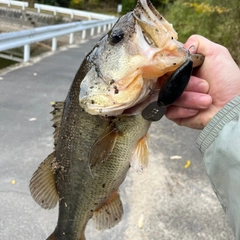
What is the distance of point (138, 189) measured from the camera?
405 cm

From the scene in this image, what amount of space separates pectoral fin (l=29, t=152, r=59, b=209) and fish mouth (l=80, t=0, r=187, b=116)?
2.01ft

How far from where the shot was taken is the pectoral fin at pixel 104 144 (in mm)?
2055

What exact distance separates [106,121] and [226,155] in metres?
0.68

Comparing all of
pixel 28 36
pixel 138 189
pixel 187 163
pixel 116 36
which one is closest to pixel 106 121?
pixel 116 36

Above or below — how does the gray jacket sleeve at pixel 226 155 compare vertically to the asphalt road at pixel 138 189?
above

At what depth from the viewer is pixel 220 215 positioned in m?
3.78

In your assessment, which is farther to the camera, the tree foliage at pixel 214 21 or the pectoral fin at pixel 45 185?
the tree foliage at pixel 214 21

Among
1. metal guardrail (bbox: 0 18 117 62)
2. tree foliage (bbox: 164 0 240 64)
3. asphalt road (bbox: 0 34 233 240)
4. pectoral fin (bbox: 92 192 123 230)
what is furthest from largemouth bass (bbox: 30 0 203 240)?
tree foliage (bbox: 164 0 240 64)

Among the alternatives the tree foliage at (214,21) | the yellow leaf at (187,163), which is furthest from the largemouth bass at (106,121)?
the tree foliage at (214,21)

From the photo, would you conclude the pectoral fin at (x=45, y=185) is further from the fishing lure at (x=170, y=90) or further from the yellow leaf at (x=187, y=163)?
the yellow leaf at (x=187, y=163)

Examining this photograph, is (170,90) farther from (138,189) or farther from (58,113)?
(138,189)

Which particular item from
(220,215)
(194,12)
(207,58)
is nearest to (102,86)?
(207,58)

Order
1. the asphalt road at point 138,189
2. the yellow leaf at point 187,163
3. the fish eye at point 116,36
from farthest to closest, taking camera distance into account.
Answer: the yellow leaf at point 187,163 < the asphalt road at point 138,189 < the fish eye at point 116,36

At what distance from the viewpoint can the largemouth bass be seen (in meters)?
1.83
